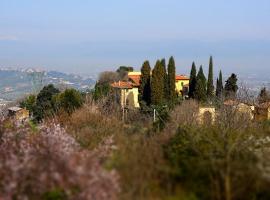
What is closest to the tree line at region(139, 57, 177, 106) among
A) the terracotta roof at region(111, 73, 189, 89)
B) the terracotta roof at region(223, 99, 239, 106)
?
the terracotta roof at region(111, 73, 189, 89)

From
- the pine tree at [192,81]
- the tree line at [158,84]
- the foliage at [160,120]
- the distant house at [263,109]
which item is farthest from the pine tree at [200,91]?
the distant house at [263,109]

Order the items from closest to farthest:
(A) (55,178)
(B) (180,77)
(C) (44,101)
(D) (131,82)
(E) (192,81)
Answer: (A) (55,178)
(C) (44,101)
(E) (192,81)
(D) (131,82)
(B) (180,77)

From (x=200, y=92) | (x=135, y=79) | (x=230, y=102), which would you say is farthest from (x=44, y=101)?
(x=230, y=102)

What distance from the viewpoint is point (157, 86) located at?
173 ft

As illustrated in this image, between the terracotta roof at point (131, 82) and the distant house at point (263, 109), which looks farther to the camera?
the terracotta roof at point (131, 82)

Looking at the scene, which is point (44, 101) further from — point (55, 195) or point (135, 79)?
point (55, 195)

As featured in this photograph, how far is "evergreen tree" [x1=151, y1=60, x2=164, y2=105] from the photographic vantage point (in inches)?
2053

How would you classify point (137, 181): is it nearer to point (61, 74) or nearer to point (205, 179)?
point (205, 179)

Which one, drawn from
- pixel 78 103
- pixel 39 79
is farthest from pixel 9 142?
pixel 39 79

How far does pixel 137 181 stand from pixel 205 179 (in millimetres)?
1316

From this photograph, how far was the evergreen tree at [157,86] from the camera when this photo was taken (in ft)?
171

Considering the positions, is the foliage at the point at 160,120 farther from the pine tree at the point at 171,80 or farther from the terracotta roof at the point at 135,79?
the terracotta roof at the point at 135,79

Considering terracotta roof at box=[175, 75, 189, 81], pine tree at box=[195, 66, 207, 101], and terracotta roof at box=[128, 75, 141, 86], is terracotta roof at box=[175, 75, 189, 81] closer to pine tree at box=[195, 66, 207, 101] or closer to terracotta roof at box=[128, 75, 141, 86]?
terracotta roof at box=[128, 75, 141, 86]

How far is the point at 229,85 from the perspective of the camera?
189ft
